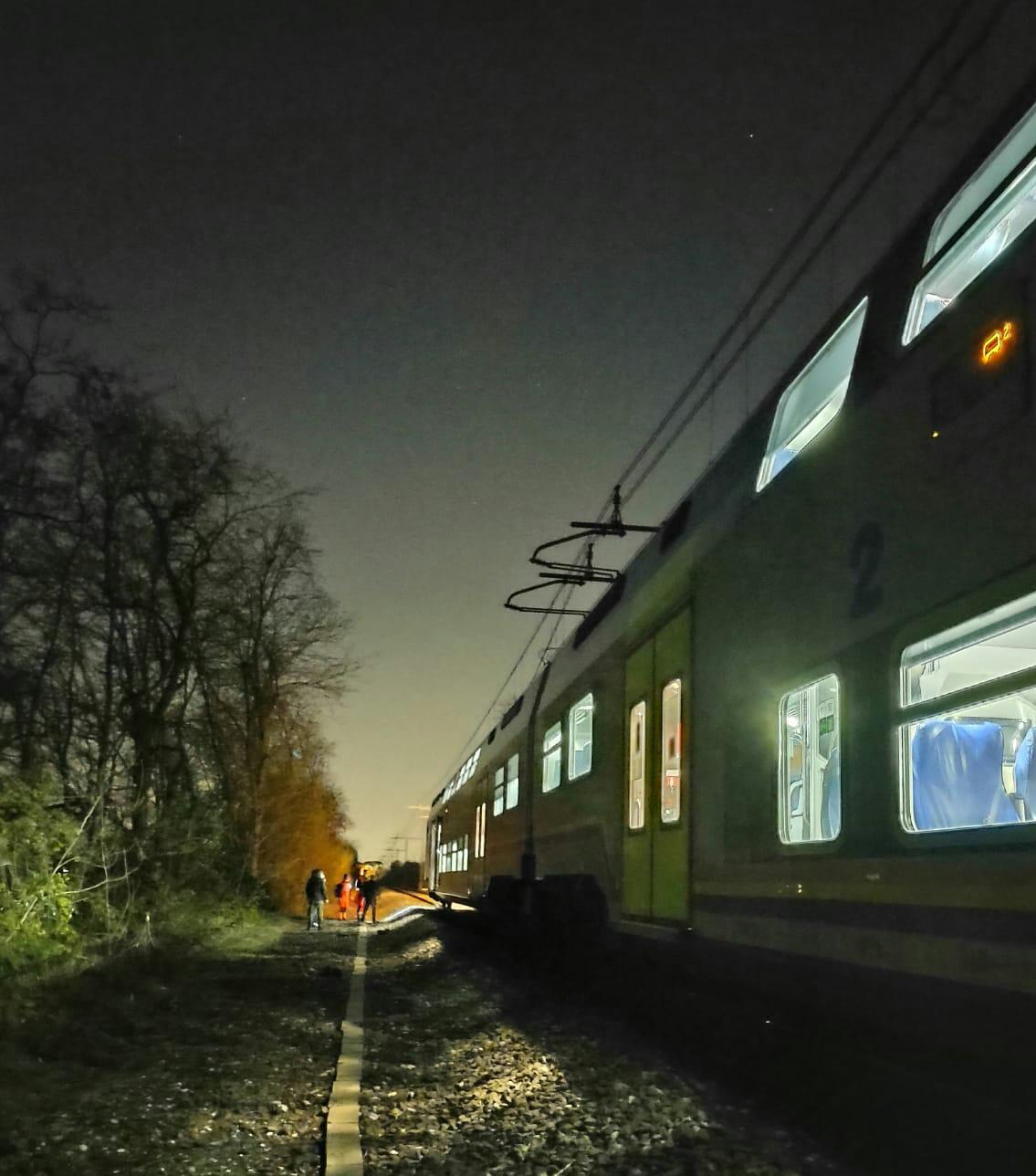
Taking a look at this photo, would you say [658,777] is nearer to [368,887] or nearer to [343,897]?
[368,887]

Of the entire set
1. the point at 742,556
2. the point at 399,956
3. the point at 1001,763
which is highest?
the point at 742,556

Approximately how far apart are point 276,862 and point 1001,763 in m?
33.8

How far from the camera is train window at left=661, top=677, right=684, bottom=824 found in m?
8.45

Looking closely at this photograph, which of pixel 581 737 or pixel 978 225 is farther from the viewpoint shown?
pixel 581 737

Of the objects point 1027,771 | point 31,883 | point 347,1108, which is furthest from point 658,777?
point 31,883

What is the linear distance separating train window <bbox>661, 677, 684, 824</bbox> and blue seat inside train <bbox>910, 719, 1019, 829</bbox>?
3587 mm

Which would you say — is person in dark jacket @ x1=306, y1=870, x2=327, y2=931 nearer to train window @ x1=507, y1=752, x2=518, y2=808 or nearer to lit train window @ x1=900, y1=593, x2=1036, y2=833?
train window @ x1=507, y1=752, x2=518, y2=808

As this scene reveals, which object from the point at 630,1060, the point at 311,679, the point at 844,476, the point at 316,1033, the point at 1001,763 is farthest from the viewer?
the point at 311,679

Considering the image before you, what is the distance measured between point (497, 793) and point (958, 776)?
14.8 metres

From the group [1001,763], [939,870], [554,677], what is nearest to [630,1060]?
[939,870]

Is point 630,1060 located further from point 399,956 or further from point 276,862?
point 276,862

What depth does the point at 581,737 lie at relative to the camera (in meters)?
12.2

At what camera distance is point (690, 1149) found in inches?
206

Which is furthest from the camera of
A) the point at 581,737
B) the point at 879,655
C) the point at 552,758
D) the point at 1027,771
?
the point at 552,758
